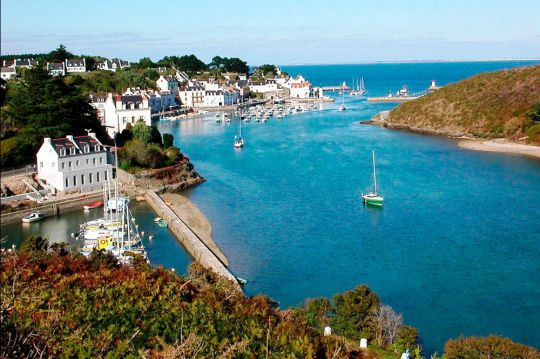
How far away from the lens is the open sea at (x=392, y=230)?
887 centimetres

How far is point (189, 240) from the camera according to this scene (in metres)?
11.1

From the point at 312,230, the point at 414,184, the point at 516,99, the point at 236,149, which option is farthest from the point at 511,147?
the point at 312,230

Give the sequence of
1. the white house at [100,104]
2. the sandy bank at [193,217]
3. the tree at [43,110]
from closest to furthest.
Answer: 1. the sandy bank at [193,217]
2. the tree at [43,110]
3. the white house at [100,104]

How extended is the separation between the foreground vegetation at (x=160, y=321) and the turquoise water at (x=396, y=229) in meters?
1.43

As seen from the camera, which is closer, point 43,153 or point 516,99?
point 43,153

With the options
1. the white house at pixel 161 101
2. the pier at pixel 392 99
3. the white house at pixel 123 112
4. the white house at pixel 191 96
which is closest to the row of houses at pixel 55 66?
the white house at pixel 161 101

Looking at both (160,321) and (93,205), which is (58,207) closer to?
(93,205)

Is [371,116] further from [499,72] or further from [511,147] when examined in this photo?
[511,147]

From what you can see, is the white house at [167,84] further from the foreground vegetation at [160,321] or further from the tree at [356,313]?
the tree at [356,313]

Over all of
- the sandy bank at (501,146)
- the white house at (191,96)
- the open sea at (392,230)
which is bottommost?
the open sea at (392,230)

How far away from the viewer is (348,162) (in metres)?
20.3

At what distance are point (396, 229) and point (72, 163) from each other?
25.3 ft

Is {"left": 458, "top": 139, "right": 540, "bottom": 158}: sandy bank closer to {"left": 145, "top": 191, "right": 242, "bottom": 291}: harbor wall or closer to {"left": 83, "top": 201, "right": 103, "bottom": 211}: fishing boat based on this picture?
{"left": 145, "top": 191, "right": 242, "bottom": 291}: harbor wall

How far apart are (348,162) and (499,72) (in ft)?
55.7
